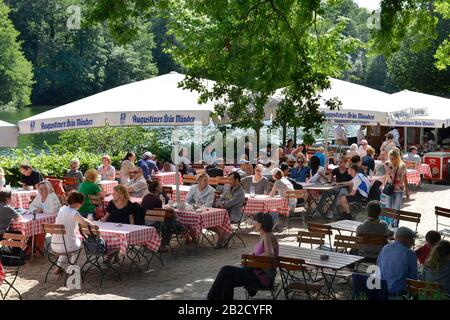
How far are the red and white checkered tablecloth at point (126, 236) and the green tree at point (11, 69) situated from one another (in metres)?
60.2

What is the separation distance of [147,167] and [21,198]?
4.31 m

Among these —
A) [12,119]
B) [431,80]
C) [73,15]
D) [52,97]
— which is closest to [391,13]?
[73,15]

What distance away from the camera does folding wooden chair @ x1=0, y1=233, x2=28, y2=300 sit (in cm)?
1067

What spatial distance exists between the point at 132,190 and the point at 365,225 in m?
5.52

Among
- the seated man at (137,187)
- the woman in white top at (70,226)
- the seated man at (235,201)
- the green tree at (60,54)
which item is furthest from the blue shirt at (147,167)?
the green tree at (60,54)

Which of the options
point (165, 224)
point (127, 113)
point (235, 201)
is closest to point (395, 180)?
point (235, 201)

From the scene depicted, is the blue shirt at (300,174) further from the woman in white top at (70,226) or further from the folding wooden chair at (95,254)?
the woman in white top at (70,226)

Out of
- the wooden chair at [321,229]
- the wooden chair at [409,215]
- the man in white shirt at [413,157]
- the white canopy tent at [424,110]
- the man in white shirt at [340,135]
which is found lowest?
the wooden chair at [321,229]

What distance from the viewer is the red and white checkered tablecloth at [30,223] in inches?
485

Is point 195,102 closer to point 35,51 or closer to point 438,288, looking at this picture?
point 438,288

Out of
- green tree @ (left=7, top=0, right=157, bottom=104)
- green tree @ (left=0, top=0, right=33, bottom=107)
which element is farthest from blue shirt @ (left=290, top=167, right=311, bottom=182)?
green tree @ (left=7, top=0, right=157, bottom=104)

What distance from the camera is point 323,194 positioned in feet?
54.3

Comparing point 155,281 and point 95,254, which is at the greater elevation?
point 95,254

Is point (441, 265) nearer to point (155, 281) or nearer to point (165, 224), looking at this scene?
point (155, 281)
